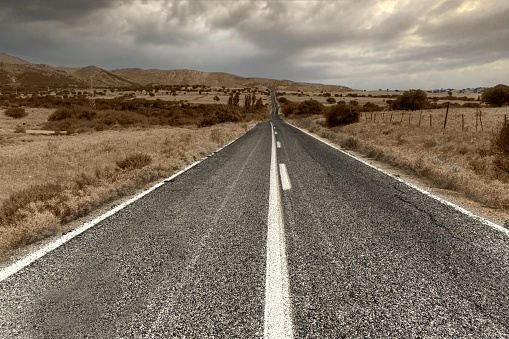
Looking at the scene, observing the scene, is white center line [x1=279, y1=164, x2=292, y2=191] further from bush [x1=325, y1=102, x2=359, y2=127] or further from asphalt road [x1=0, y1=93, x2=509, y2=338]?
bush [x1=325, y1=102, x2=359, y2=127]

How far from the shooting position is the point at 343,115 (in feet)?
94.9

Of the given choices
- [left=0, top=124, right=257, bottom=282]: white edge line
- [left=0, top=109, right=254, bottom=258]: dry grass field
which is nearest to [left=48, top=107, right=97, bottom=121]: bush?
[left=0, top=109, right=254, bottom=258]: dry grass field

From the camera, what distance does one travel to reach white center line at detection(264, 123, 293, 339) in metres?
2.03

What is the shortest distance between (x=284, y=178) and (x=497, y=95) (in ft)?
206

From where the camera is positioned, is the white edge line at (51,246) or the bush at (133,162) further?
the bush at (133,162)

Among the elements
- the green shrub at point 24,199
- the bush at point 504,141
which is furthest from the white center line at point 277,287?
the bush at point 504,141

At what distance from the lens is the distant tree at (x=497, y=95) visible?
47.0 meters

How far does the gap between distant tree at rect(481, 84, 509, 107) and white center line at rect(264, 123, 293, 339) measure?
63890 mm

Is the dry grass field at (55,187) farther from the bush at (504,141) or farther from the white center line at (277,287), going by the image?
the bush at (504,141)

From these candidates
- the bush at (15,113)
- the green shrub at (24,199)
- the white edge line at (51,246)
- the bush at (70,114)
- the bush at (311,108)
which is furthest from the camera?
the bush at (311,108)

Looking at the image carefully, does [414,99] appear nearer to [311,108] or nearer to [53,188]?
[311,108]

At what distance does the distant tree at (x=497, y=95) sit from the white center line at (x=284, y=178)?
60176mm

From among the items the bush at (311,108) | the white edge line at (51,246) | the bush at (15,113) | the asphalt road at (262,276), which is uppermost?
the bush at (311,108)

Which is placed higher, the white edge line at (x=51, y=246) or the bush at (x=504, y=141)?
the bush at (x=504, y=141)
